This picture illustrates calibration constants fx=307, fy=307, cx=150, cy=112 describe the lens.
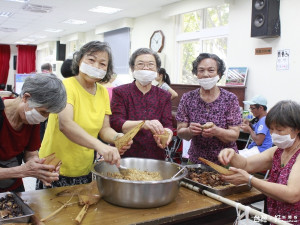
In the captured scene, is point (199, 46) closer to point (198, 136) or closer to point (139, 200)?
point (198, 136)

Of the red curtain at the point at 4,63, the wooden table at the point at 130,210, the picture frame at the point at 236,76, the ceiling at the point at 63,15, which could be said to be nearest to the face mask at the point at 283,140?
the wooden table at the point at 130,210

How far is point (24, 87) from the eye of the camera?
1.56 metres

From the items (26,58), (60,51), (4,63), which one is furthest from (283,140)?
(26,58)

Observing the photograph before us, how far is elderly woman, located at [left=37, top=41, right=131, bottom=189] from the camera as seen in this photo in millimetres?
1870

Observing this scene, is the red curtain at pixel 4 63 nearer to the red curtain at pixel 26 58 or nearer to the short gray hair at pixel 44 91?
the red curtain at pixel 26 58

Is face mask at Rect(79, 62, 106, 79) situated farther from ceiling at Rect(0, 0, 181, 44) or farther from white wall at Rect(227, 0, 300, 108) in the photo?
ceiling at Rect(0, 0, 181, 44)

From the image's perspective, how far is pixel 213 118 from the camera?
2.26 m

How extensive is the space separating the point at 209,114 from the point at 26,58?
16550 mm

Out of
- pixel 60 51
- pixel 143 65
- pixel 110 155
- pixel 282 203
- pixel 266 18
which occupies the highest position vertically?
pixel 60 51

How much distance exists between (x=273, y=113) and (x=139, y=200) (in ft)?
2.85

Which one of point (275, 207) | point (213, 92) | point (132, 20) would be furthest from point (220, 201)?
point (132, 20)

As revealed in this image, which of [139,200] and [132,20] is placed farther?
[132,20]

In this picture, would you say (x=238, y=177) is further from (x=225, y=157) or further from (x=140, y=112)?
(x=140, y=112)

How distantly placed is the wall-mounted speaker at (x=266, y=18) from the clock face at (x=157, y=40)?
10.7ft
